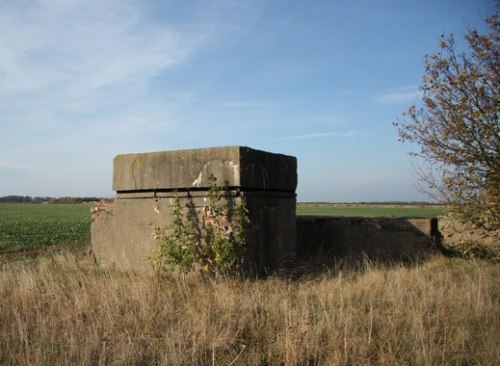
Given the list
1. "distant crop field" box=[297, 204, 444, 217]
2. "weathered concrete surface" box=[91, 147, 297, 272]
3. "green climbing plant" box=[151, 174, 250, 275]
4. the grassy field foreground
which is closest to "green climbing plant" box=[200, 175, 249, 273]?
"green climbing plant" box=[151, 174, 250, 275]

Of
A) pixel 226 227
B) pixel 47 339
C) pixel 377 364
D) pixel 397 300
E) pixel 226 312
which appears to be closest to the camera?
pixel 377 364

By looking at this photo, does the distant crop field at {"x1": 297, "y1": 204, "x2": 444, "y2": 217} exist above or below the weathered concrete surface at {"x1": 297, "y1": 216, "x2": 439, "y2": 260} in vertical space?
below

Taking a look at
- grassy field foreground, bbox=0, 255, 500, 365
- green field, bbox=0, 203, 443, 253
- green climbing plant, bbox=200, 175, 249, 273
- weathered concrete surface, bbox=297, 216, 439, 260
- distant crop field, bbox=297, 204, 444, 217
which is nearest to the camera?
grassy field foreground, bbox=0, 255, 500, 365

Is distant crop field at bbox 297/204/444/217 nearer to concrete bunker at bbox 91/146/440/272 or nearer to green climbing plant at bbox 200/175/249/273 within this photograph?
concrete bunker at bbox 91/146/440/272

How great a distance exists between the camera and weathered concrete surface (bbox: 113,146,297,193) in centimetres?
499

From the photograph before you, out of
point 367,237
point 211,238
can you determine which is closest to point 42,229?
point 367,237

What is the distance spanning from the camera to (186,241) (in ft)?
16.1

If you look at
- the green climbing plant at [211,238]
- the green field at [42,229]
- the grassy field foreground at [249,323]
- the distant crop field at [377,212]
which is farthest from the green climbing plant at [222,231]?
the distant crop field at [377,212]

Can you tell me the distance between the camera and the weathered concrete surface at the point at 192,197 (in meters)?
5.07

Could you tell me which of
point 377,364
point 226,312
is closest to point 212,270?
point 226,312

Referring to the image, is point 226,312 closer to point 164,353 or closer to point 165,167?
point 164,353

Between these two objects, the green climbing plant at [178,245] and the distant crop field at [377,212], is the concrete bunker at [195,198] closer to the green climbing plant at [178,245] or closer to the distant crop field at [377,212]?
the green climbing plant at [178,245]

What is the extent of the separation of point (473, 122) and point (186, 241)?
438 centimetres

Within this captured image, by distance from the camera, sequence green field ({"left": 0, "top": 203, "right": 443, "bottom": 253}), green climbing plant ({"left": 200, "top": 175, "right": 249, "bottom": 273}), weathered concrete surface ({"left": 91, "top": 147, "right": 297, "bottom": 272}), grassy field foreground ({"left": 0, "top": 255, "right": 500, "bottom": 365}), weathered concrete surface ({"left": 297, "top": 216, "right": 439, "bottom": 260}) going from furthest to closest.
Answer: green field ({"left": 0, "top": 203, "right": 443, "bottom": 253}) → weathered concrete surface ({"left": 297, "top": 216, "right": 439, "bottom": 260}) → weathered concrete surface ({"left": 91, "top": 147, "right": 297, "bottom": 272}) → green climbing plant ({"left": 200, "top": 175, "right": 249, "bottom": 273}) → grassy field foreground ({"left": 0, "top": 255, "right": 500, "bottom": 365})
